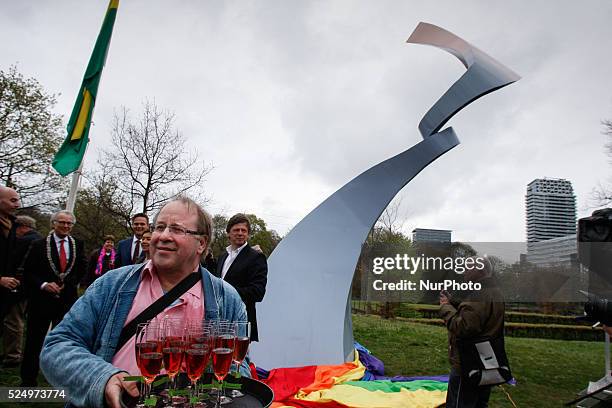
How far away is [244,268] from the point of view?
447 cm

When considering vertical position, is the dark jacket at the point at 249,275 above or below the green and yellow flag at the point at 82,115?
below

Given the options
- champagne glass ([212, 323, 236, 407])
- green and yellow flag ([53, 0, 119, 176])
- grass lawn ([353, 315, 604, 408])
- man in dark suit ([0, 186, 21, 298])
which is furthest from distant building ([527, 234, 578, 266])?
green and yellow flag ([53, 0, 119, 176])

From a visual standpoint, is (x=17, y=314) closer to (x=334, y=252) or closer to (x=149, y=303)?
(x=334, y=252)

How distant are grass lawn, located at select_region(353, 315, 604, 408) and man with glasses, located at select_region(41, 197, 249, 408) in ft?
16.4

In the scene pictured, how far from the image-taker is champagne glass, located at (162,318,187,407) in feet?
4.07

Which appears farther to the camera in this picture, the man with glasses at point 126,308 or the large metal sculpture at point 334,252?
the large metal sculpture at point 334,252

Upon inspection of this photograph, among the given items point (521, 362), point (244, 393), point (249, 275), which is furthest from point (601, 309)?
point (521, 362)

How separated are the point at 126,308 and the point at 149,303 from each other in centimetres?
9

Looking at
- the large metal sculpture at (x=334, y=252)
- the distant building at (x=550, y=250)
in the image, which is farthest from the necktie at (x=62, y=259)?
the distant building at (x=550, y=250)

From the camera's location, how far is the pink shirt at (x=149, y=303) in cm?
152

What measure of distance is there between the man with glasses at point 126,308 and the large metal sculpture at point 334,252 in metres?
4.40

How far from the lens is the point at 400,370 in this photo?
696 cm

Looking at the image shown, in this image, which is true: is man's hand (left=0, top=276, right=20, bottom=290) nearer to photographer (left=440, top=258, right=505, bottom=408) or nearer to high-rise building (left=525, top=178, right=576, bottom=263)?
photographer (left=440, top=258, right=505, bottom=408)

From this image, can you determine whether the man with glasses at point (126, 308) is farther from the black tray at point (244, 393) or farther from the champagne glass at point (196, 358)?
the champagne glass at point (196, 358)
